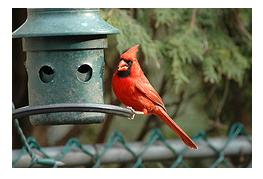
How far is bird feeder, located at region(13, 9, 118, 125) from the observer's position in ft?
9.77

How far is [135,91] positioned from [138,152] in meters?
0.62

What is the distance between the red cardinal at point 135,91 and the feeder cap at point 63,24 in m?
0.21

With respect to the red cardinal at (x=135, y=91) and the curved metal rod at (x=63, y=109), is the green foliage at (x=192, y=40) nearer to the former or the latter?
the red cardinal at (x=135, y=91)

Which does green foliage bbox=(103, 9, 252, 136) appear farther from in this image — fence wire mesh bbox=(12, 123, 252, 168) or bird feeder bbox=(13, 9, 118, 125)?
bird feeder bbox=(13, 9, 118, 125)

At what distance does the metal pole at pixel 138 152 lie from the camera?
3703 mm

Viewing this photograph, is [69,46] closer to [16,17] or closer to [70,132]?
[16,17]

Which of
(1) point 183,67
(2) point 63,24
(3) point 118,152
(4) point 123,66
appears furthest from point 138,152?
(2) point 63,24

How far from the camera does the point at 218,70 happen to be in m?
4.16

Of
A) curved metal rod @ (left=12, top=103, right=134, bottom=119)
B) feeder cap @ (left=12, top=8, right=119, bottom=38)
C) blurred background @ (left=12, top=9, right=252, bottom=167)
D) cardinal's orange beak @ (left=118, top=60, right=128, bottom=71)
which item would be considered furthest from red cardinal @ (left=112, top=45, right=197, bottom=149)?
blurred background @ (left=12, top=9, right=252, bottom=167)

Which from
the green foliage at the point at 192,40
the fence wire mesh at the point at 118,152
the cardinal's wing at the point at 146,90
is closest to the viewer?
the cardinal's wing at the point at 146,90

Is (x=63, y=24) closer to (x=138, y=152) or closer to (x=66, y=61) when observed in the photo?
(x=66, y=61)

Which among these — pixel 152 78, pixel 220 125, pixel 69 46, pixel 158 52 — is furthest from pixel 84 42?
pixel 220 125

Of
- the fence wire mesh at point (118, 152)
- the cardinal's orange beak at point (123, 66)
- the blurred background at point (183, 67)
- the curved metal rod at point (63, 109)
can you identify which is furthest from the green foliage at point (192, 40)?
the curved metal rod at point (63, 109)

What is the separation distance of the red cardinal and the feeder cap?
8.1 inches
